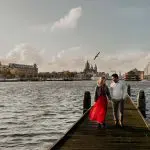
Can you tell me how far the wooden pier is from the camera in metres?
13.2

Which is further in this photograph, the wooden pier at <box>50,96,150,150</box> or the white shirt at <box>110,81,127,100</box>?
the white shirt at <box>110,81,127,100</box>

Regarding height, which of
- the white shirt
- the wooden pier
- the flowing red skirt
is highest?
the white shirt

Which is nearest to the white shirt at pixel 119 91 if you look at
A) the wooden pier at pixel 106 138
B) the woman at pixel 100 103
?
the woman at pixel 100 103

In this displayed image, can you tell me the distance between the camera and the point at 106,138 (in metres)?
14.9

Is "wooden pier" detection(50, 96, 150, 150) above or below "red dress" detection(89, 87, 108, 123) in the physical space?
below

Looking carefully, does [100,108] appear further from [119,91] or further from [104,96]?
[119,91]

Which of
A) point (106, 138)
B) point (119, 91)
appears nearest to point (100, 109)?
point (119, 91)

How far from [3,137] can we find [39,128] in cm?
411

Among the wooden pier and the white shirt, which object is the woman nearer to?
the white shirt

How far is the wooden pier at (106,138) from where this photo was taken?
1322 centimetres

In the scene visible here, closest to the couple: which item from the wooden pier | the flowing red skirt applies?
the flowing red skirt

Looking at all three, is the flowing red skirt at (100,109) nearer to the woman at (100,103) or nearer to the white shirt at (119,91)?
the woman at (100,103)

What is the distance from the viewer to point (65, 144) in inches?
537

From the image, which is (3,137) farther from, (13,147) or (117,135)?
(117,135)
